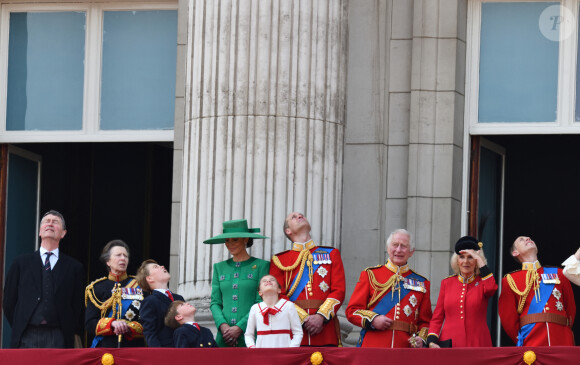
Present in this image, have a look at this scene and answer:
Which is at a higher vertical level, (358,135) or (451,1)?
(451,1)

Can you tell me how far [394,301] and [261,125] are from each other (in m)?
2.56

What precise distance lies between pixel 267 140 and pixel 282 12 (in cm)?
135

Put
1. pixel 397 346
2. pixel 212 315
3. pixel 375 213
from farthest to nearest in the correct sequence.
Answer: pixel 375 213
pixel 212 315
pixel 397 346

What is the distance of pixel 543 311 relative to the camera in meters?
14.1

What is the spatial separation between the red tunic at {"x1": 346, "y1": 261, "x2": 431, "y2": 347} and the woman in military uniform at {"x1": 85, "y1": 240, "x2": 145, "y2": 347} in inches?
80.8

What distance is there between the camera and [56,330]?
15.0 metres

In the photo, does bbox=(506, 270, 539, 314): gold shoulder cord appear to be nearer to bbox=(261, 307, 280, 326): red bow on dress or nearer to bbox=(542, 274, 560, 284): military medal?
bbox=(542, 274, 560, 284): military medal

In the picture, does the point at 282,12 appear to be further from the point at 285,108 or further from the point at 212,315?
the point at 212,315

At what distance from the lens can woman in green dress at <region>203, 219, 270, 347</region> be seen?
14555mm

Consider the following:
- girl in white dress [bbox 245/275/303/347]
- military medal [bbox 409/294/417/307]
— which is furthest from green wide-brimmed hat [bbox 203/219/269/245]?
military medal [bbox 409/294/417/307]

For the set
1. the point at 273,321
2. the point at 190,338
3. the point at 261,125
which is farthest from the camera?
the point at 261,125

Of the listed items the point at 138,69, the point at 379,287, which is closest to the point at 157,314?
the point at 379,287

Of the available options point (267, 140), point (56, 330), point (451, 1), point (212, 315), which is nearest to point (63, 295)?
point (56, 330)

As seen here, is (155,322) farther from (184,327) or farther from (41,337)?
(41,337)
